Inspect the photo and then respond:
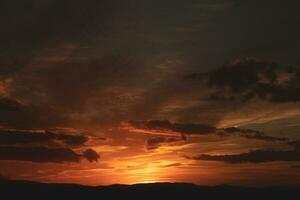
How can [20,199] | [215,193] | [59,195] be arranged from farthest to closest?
[215,193], [59,195], [20,199]

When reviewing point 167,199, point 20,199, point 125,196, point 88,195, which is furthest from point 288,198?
point 20,199

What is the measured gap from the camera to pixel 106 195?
625ft

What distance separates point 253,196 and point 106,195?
73717 millimetres

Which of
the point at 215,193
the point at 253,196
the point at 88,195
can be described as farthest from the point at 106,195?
the point at 253,196

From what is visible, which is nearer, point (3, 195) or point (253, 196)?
point (3, 195)

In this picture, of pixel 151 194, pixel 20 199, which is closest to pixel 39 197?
pixel 20 199

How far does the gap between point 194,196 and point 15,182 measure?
298 feet

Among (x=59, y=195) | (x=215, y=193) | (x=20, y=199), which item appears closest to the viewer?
(x=20, y=199)

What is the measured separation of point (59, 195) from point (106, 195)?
2304 centimetres

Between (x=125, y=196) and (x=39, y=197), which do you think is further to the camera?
(x=125, y=196)

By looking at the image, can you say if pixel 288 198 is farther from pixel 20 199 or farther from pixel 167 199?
pixel 20 199

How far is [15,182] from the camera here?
197 meters

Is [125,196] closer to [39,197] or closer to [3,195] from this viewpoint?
[39,197]

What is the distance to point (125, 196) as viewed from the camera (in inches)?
7402
